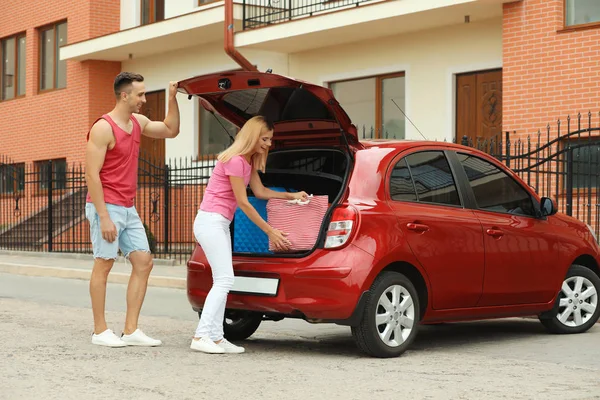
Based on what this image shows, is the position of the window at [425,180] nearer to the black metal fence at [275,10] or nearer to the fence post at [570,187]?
the fence post at [570,187]

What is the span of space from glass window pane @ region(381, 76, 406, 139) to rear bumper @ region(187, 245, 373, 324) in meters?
11.3

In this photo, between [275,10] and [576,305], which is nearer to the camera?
[576,305]

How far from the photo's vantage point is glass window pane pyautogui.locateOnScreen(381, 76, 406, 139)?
18828 millimetres

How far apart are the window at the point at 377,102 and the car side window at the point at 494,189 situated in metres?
9.52

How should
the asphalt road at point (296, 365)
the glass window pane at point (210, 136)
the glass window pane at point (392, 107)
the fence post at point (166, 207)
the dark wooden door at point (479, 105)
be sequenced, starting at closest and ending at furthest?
1. the asphalt road at point (296, 365)
2. the dark wooden door at point (479, 105)
3. the fence post at point (166, 207)
4. the glass window pane at point (392, 107)
5. the glass window pane at point (210, 136)

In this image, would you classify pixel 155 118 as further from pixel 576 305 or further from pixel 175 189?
pixel 576 305

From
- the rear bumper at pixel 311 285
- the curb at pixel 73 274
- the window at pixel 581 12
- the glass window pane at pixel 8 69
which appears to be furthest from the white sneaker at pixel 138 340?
the glass window pane at pixel 8 69

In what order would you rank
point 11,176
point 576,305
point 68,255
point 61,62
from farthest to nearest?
1. point 61,62
2. point 11,176
3. point 68,255
4. point 576,305

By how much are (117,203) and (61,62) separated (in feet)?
64.5

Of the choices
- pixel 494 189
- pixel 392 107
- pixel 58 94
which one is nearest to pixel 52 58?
pixel 58 94

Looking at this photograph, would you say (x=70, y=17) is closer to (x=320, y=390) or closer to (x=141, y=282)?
(x=141, y=282)

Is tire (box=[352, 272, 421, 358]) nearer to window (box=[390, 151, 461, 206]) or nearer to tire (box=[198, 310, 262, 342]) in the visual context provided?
window (box=[390, 151, 461, 206])

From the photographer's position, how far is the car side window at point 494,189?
27.2 feet

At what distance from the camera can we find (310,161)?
8000mm
